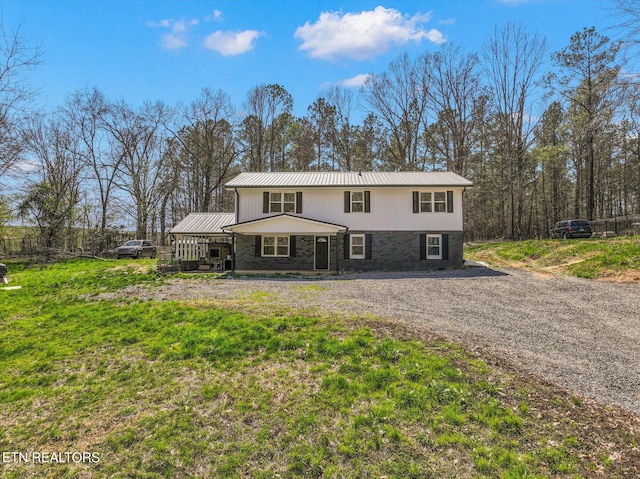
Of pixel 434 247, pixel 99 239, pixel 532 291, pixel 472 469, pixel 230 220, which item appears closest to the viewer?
pixel 472 469

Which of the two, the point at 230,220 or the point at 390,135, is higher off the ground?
the point at 390,135

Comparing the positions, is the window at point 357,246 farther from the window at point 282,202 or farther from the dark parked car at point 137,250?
the dark parked car at point 137,250

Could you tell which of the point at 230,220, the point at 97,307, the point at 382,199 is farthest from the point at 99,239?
the point at 382,199

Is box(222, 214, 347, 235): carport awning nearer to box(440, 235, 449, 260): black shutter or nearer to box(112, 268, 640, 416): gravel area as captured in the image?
box(112, 268, 640, 416): gravel area

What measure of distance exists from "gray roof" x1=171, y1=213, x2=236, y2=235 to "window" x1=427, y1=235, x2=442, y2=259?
1134 cm

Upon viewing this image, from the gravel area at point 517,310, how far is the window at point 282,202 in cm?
455

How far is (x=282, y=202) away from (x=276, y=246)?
8.03 ft

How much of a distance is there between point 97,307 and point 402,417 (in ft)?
27.8

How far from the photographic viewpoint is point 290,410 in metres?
4.10

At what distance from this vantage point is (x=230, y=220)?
21172mm

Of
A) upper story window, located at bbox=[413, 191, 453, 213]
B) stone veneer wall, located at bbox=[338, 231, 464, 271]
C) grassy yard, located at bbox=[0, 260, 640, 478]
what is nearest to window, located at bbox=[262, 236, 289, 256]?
stone veneer wall, located at bbox=[338, 231, 464, 271]

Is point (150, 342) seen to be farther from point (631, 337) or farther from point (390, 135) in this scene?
point (390, 135)

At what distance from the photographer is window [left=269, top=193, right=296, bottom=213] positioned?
18062 mm

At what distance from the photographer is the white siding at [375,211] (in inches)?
688
